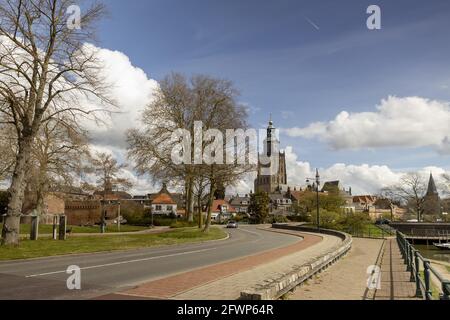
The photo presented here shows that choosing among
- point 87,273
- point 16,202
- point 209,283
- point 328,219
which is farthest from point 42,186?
point 209,283

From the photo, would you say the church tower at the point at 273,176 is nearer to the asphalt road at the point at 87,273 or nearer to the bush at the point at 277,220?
the bush at the point at 277,220

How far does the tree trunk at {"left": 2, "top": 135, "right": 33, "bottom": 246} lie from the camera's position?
20219mm

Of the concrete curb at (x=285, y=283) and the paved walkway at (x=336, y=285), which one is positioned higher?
the concrete curb at (x=285, y=283)

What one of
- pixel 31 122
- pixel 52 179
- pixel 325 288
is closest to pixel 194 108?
pixel 52 179

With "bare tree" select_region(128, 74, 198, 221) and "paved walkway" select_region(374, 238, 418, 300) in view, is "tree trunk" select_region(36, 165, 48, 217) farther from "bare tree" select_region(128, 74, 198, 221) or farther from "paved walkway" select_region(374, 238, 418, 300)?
"paved walkway" select_region(374, 238, 418, 300)

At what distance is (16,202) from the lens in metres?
20.6

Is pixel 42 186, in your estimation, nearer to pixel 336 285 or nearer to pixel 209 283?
pixel 209 283

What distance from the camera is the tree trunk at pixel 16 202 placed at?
20.2 metres

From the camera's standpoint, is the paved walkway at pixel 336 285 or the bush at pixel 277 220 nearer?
the paved walkway at pixel 336 285

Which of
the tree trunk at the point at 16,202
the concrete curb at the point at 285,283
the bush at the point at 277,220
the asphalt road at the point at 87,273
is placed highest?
the tree trunk at the point at 16,202

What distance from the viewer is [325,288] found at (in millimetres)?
12227

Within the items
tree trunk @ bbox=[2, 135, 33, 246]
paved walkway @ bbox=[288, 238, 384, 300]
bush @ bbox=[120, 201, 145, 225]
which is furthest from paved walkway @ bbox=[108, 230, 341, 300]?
bush @ bbox=[120, 201, 145, 225]

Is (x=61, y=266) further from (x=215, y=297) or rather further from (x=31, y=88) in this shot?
(x=31, y=88)

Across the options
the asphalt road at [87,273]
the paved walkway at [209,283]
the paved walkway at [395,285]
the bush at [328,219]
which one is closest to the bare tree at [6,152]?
the asphalt road at [87,273]
